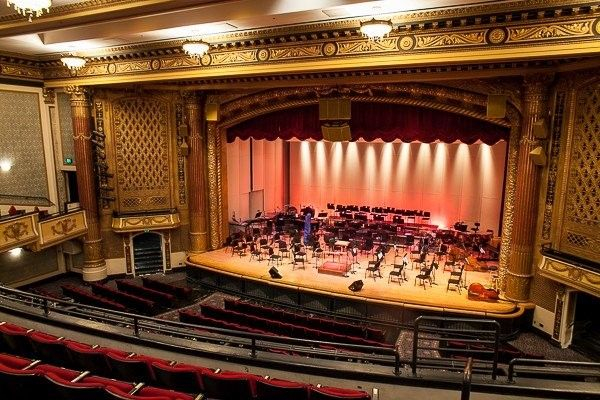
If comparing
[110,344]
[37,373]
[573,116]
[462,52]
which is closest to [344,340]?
[110,344]

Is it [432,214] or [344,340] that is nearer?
[344,340]

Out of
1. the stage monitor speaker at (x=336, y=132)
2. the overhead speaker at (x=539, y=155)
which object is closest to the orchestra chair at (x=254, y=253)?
the stage monitor speaker at (x=336, y=132)

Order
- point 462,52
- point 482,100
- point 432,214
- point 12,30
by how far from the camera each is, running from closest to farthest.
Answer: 1. point 462,52
2. point 12,30
3. point 482,100
4. point 432,214

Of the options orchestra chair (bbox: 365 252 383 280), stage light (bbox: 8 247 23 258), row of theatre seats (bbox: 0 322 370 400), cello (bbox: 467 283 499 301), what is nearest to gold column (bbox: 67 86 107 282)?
stage light (bbox: 8 247 23 258)

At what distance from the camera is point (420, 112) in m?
11.8

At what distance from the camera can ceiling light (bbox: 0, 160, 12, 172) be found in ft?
39.8

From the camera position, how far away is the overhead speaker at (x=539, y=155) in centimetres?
938

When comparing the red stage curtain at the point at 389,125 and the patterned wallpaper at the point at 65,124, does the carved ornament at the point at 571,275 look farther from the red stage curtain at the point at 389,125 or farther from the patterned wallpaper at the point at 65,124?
the patterned wallpaper at the point at 65,124

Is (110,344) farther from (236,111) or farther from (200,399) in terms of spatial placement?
(236,111)

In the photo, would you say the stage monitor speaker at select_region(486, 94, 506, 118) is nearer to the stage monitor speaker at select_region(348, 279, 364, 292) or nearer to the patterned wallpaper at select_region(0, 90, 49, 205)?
the stage monitor speaker at select_region(348, 279, 364, 292)

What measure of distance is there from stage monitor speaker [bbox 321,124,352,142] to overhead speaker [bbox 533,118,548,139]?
183 inches

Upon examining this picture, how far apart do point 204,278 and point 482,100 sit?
9.22 metres

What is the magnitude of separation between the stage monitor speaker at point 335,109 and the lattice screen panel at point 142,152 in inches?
206

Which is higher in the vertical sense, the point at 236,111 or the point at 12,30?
the point at 12,30
